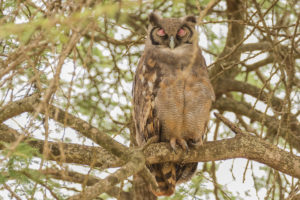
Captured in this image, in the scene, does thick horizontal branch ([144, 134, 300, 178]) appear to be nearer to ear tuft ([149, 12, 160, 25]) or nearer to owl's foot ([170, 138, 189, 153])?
owl's foot ([170, 138, 189, 153])

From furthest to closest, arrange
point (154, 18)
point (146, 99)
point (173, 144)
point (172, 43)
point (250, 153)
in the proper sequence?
1. point (154, 18)
2. point (172, 43)
3. point (146, 99)
4. point (173, 144)
5. point (250, 153)

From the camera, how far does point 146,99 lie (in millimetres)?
3562

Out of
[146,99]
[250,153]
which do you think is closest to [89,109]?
[146,99]

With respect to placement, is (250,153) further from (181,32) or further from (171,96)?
(181,32)

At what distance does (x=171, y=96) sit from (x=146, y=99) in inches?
9.1

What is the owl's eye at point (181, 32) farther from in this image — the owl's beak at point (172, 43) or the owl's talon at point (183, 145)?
the owl's talon at point (183, 145)

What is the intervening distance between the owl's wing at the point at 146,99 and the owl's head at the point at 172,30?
0.76 feet

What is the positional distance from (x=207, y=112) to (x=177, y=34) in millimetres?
786

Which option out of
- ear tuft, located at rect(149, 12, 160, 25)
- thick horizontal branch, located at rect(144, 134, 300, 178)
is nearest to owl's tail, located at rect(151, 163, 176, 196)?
thick horizontal branch, located at rect(144, 134, 300, 178)

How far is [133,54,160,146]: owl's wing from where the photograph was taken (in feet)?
11.6

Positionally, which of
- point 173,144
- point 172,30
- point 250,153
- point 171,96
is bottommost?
point 250,153

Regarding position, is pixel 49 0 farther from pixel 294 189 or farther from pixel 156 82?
pixel 294 189

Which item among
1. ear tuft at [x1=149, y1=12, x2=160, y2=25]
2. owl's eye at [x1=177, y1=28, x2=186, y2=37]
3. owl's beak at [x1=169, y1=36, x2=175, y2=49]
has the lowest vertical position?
owl's beak at [x1=169, y1=36, x2=175, y2=49]

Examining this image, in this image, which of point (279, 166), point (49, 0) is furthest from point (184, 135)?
point (49, 0)
